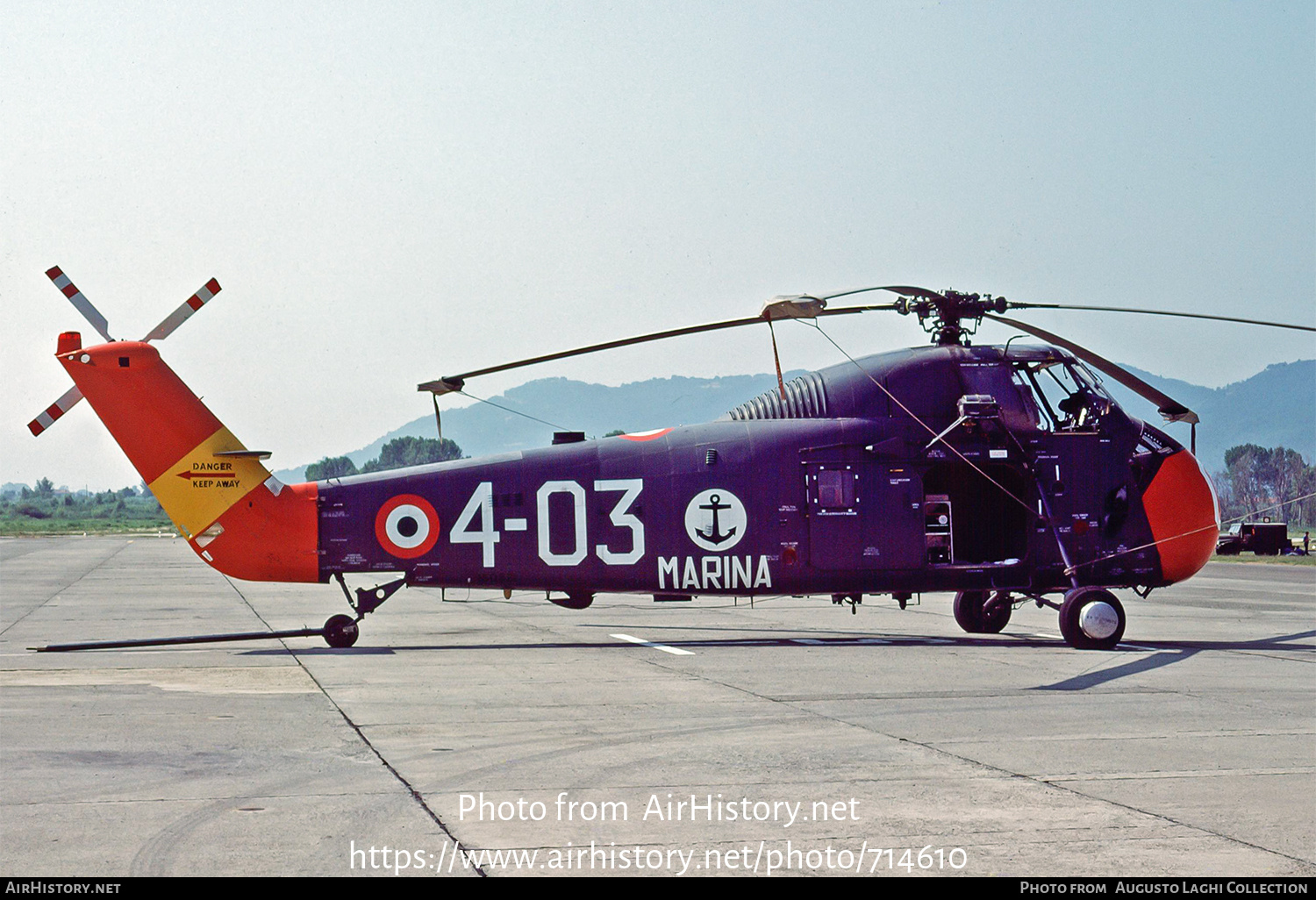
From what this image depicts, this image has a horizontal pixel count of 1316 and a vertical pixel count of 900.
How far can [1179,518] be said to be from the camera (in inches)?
704

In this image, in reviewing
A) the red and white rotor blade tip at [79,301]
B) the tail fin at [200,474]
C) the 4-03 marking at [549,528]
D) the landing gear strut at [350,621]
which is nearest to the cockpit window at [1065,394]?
the 4-03 marking at [549,528]

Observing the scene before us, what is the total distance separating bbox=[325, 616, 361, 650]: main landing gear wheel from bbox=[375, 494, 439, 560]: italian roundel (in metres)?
1.20

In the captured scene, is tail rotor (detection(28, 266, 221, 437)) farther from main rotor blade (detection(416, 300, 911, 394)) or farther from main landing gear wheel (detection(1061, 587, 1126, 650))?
main landing gear wheel (detection(1061, 587, 1126, 650))

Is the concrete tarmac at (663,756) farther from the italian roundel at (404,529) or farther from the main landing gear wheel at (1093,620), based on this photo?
the italian roundel at (404,529)

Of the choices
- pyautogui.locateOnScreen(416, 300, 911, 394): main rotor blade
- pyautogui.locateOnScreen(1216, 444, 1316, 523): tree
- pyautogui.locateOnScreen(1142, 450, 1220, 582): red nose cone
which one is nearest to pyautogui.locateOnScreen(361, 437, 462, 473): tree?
pyautogui.locateOnScreen(416, 300, 911, 394): main rotor blade

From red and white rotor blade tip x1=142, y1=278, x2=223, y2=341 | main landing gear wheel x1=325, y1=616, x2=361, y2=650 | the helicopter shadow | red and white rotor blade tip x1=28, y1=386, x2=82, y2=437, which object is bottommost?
the helicopter shadow

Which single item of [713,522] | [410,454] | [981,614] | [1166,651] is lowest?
[1166,651]

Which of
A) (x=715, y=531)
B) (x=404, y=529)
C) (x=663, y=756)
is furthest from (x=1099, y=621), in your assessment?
(x=404, y=529)

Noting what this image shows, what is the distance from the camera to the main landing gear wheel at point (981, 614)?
1934 cm

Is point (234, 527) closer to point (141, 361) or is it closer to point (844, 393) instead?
point (141, 361)

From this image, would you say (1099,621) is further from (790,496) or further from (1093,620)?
(790,496)

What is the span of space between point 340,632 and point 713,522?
5.42m

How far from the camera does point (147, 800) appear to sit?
769 centimetres

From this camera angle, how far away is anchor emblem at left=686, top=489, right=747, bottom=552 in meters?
17.2
